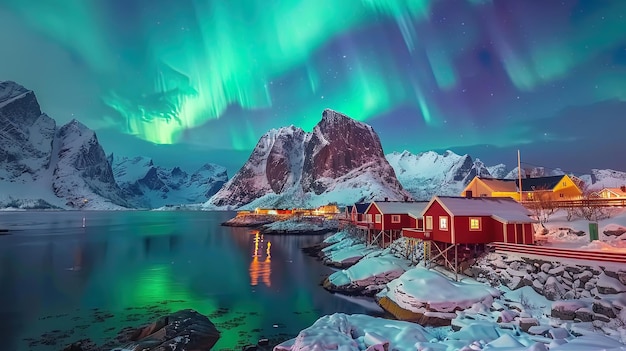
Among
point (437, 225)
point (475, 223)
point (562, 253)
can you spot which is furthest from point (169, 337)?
point (562, 253)

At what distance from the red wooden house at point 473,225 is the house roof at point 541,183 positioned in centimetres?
3054

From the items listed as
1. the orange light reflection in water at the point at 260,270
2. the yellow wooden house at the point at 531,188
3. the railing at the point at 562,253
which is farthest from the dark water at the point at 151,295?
the yellow wooden house at the point at 531,188

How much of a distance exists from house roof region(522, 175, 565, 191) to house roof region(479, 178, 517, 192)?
1.75 metres

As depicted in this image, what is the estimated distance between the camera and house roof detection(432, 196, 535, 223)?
1179 inches

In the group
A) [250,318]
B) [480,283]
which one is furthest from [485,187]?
[250,318]

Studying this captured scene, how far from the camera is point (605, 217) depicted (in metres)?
35.7

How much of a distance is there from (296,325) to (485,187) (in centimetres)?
4722

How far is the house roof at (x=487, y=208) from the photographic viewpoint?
98.3ft

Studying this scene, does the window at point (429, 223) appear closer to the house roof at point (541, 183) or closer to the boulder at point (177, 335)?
the boulder at point (177, 335)

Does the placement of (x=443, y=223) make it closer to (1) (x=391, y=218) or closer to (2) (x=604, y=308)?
(2) (x=604, y=308)

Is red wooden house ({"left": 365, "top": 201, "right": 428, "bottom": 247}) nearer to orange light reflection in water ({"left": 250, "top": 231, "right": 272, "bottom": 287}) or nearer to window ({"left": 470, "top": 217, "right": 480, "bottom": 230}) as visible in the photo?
orange light reflection in water ({"left": 250, "top": 231, "right": 272, "bottom": 287})

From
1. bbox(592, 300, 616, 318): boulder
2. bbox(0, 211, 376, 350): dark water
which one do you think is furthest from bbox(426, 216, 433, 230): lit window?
bbox(592, 300, 616, 318): boulder

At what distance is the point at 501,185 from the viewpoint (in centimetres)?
6162

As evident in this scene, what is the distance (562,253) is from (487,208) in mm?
8048
